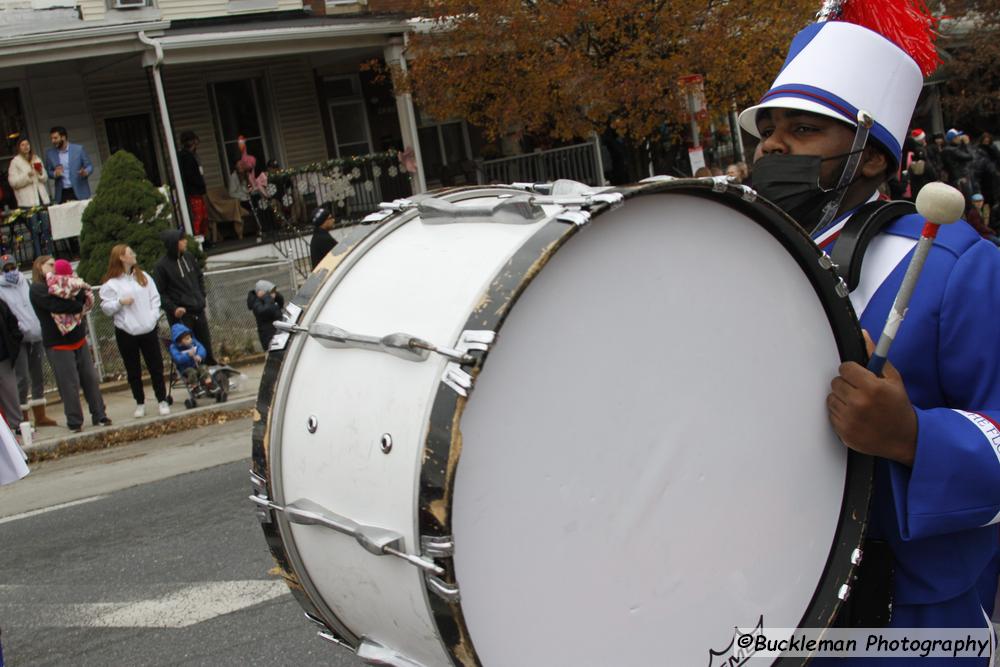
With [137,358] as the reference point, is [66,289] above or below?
above

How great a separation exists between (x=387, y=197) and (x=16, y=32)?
21.1 ft

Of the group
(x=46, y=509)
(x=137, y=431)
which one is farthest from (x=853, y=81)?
(x=137, y=431)

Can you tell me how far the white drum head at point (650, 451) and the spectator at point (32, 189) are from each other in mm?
15496

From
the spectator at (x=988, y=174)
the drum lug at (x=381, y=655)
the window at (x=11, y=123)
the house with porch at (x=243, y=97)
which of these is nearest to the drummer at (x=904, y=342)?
the drum lug at (x=381, y=655)

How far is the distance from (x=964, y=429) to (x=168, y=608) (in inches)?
163

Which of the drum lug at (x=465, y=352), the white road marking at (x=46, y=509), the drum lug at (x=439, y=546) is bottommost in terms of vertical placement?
the white road marking at (x=46, y=509)

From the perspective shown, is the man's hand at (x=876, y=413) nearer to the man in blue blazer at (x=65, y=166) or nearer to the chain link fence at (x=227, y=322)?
the chain link fence at (x=227, y=322)

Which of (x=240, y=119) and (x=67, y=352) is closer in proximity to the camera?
(x=67, y=352)

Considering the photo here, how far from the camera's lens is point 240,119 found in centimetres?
2036

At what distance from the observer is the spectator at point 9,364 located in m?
9.89

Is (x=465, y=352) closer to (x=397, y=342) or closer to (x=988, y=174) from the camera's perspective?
(x=397, y=342)

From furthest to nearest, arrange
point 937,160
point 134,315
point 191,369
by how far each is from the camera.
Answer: point 937,160, point 191,369, point 134,315

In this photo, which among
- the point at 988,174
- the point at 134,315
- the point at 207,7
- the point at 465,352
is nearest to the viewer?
the point at 465,352

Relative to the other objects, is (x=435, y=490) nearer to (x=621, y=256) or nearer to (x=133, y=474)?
(x=621, y=256)
